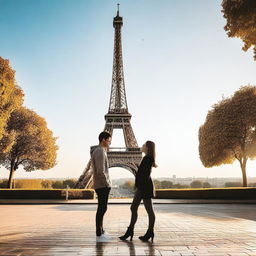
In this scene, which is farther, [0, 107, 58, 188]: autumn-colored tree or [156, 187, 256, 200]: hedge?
[0, 107, 58, 188]: autumn-colored tree

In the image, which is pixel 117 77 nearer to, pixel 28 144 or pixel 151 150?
pixel 28 144

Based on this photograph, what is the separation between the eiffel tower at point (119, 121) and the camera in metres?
34.9

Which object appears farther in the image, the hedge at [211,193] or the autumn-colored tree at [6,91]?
the hedge at [211,193]

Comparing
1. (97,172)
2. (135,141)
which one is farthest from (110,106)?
(97,172)

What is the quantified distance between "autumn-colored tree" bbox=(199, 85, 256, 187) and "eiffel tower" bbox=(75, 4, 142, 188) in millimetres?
11142

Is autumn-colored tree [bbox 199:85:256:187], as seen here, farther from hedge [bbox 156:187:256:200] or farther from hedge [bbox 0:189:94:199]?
hedge [bbox 0:189:94:199]

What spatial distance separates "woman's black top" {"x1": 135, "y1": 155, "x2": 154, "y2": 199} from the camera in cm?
470

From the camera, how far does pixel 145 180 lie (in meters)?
4.75

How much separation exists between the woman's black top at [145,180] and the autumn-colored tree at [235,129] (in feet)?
73.8

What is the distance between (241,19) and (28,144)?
26.2m

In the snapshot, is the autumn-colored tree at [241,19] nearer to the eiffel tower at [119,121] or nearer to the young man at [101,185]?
the young man at [101,185]

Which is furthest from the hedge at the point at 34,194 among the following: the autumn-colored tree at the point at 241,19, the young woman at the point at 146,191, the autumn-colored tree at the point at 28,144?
the young woman at the point at 146,191

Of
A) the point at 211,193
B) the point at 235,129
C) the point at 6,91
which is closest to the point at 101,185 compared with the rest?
the point at 6,91

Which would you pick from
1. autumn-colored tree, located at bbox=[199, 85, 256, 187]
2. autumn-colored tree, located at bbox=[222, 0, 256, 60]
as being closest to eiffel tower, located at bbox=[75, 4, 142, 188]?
autumn-colored tree, located at bbox=[199, 85, 256, 187]
